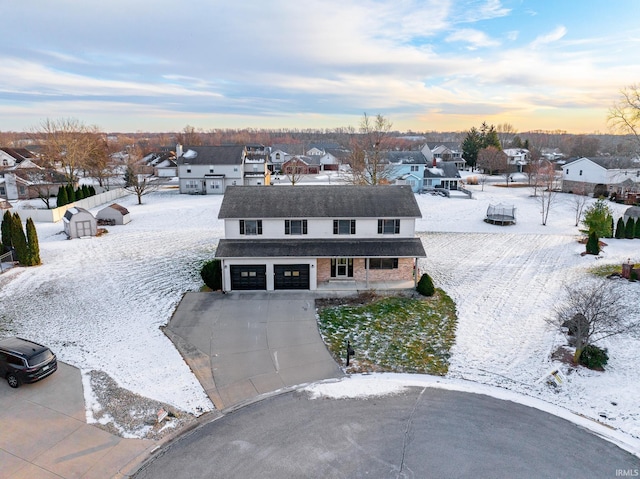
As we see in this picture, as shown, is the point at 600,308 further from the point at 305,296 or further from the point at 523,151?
the point at 523,151

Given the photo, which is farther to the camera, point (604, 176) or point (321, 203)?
point (604, 176)

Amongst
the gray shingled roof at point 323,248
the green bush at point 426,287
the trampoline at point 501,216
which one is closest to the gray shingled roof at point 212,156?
the trampoline at point 501,216

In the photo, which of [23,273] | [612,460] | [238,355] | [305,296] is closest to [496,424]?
[612,460]

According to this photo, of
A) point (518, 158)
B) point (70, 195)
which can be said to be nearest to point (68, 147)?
point (70, 195)

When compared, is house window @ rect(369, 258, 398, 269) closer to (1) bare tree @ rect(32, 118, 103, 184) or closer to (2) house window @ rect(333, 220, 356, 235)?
(2) house window @ rect(333, 220, 356, 235)

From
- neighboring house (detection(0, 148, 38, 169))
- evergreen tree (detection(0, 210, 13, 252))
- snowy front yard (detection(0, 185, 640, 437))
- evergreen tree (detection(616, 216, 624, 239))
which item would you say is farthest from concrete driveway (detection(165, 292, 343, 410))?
neighboring house (detection(0, 148, 38, 169))

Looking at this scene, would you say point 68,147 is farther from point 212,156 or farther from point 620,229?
point 620,229
